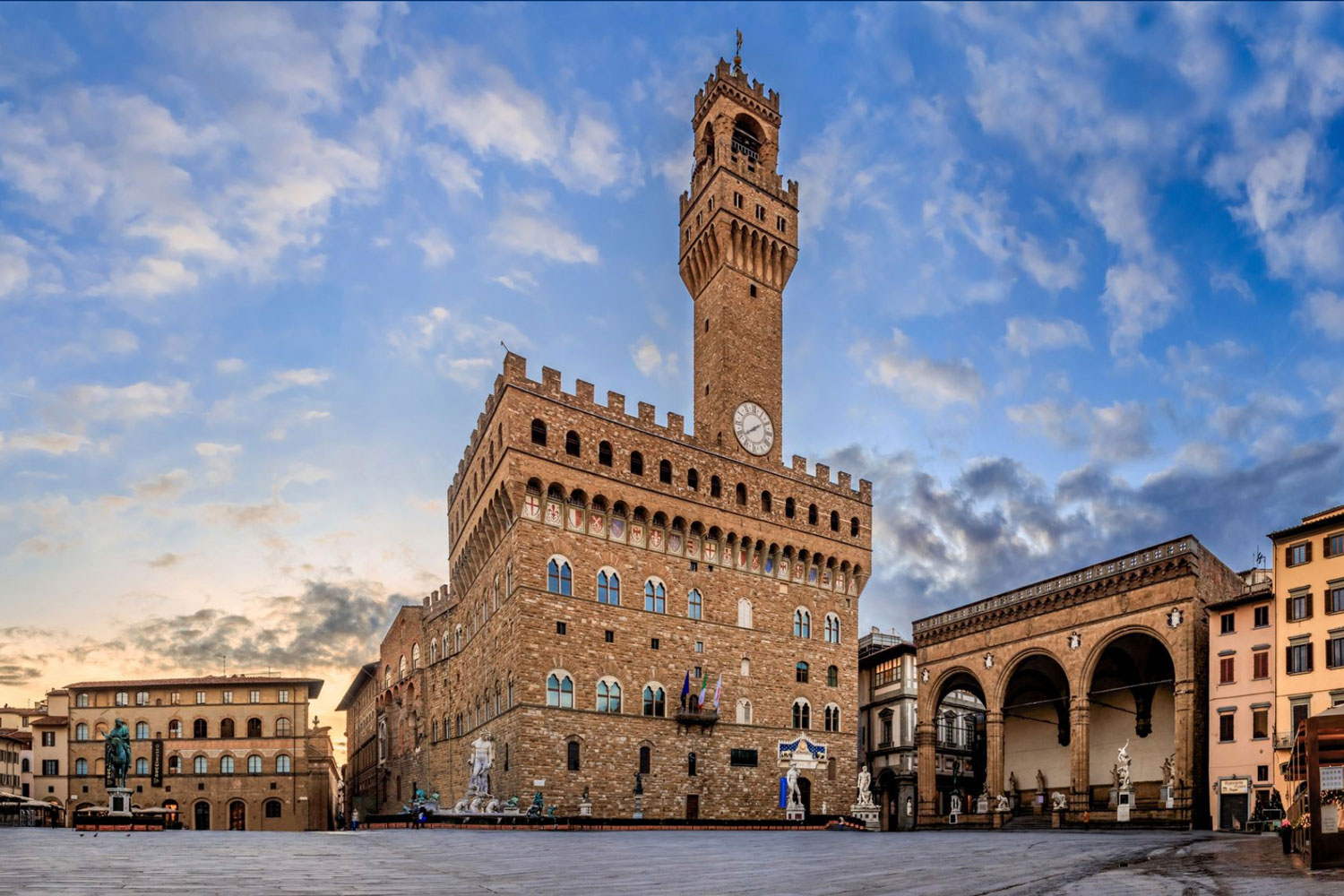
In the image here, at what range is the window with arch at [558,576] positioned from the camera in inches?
1574

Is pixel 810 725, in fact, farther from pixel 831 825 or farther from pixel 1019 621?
pixel 1019 621

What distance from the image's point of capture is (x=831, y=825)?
44.1m

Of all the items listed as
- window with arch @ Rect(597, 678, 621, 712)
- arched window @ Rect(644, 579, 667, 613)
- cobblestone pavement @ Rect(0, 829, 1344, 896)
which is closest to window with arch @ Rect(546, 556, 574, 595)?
arched window @ Rect(644, 579, 667, 613)

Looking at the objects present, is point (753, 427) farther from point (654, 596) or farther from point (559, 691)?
point (559, 691)

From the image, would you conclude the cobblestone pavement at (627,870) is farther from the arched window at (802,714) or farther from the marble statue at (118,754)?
the arched window at (802,714)

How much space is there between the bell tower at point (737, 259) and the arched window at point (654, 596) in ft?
25.9

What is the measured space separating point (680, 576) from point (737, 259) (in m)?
16.6

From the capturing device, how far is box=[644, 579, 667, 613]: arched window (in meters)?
42.8

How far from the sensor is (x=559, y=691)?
3919cm

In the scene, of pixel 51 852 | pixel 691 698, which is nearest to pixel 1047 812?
pixel 691 698

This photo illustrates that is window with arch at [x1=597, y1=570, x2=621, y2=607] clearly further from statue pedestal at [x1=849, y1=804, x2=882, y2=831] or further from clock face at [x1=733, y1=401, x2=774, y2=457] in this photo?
statue pedestal at [x1=849, y1=804, x2=882, y2=831]

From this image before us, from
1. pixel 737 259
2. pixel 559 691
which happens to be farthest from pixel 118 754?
pixel 737 259

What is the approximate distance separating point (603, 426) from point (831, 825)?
65.7ft

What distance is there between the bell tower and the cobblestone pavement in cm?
2914
